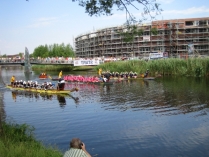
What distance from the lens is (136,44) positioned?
324 ft

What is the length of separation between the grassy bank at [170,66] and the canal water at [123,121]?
1926cm

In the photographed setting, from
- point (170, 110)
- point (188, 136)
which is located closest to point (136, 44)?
point (170, 110)

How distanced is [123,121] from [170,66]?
34138mm

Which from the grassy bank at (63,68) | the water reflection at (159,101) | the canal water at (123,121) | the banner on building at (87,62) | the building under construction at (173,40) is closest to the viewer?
the canal water at (123,121)

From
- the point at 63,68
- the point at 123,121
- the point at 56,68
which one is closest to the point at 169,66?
the point at 123,121

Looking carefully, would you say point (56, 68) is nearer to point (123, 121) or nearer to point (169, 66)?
point (169, 66)

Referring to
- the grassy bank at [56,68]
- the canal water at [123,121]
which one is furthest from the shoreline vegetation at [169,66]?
the grassy bank at [56,68]

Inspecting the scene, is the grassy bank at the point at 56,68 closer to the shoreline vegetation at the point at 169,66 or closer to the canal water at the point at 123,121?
the shoreline vegetation at the point at 169,66

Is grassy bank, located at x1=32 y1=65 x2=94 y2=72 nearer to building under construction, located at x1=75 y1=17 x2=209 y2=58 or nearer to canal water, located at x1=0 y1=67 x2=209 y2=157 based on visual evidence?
building under construction, located at x1=75 y1=17 x2=209 y2=58

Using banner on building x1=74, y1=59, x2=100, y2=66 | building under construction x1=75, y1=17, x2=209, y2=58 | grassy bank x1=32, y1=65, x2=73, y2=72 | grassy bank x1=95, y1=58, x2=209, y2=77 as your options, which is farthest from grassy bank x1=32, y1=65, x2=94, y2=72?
grassy bank x1=95, y1=58, x2=209, y2=77

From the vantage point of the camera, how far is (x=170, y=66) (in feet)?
162

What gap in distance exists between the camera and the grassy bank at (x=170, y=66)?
4538cm

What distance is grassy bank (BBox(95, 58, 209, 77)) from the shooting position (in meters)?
45.4

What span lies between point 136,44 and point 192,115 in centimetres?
8191
